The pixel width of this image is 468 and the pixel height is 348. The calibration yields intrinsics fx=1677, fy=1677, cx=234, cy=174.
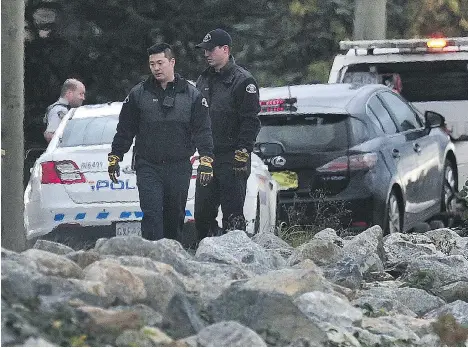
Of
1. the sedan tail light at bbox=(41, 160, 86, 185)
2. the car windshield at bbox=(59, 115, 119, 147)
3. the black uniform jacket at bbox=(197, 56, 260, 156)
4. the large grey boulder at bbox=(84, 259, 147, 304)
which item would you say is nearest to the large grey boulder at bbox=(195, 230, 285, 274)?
the black uniform jacket at bbox=(197, 56, 260, 156)

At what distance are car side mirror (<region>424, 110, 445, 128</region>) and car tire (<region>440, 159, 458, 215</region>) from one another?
756 mm

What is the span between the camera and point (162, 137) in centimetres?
1125

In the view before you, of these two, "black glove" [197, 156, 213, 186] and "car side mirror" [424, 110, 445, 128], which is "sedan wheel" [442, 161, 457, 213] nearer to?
"car side mirror" [424, 110, 445, 128]

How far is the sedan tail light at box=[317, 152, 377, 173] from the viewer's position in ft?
A: 46.6

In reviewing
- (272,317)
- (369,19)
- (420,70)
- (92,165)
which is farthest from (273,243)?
(369,19)

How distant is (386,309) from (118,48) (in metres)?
13.0

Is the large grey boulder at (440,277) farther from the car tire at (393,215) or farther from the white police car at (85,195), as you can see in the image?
the car tire at (393,215)

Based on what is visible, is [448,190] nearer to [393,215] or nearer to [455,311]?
[393,215]

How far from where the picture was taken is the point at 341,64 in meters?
17.8

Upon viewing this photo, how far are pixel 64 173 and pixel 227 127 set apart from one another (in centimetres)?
163

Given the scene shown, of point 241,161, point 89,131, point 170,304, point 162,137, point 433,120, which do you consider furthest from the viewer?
point 433,120

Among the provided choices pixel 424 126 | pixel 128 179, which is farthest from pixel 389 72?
pixel 128 179

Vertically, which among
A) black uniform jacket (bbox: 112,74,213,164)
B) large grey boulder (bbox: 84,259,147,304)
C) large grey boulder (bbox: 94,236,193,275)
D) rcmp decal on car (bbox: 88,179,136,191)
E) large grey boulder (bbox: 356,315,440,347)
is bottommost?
large grey boulder (bbox: 356,315,440,347)

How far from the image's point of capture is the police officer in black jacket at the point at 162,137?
443 inches
